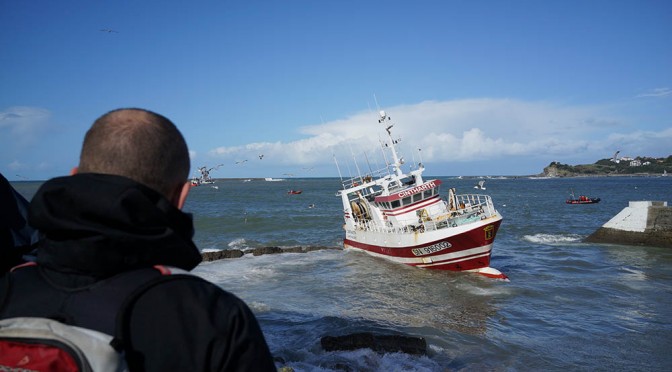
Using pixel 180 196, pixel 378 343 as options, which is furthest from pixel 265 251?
pixel 180 196

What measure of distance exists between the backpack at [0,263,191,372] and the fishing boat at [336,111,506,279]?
18.7 m

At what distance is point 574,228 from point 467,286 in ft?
83.6

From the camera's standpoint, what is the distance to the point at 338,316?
1369cm

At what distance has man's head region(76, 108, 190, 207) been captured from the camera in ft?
5.65

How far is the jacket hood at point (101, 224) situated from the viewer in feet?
5.06

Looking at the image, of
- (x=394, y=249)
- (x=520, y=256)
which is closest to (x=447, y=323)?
(x=394, y=249)

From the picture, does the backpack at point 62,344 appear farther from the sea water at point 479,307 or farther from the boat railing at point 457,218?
the boat railing at point 457,218

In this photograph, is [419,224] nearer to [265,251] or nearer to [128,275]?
[265,251]

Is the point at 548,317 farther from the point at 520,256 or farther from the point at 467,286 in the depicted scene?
the point at 520,256

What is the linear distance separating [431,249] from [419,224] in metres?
1.31

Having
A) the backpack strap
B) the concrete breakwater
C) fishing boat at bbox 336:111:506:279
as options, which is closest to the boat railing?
fishing boat at bbox 336:111:506:279

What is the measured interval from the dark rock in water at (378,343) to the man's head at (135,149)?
29.2 feet

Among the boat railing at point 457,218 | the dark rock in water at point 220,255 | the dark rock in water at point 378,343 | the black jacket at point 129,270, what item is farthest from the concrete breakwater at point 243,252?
the black jacket at point 129,270

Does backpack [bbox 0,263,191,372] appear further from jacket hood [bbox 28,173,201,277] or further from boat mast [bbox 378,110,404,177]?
boat mast [bbox 378,110,404,177]
